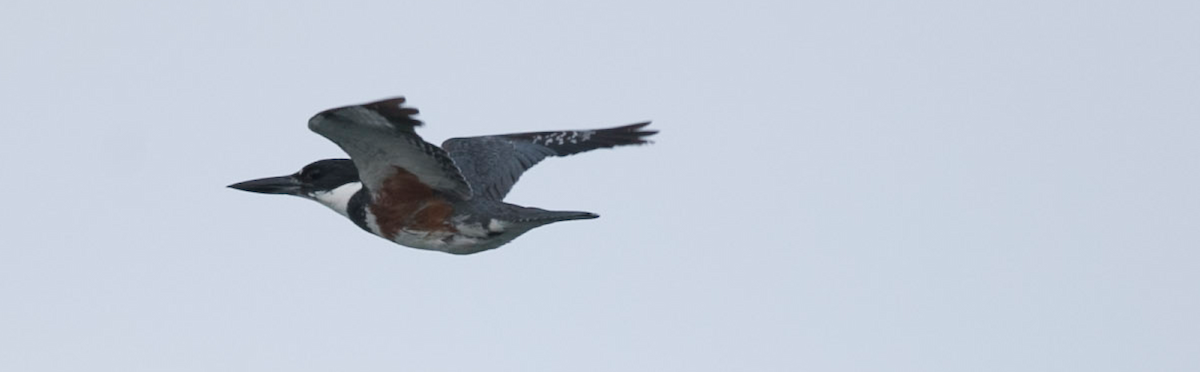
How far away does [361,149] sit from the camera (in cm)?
1244

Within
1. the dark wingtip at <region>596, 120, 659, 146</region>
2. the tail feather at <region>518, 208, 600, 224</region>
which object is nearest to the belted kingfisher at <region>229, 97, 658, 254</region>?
the tail feather at <region>518, 208, 600, 224</region>

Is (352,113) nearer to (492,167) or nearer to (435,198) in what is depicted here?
(435,198)

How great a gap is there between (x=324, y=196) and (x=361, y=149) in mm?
1691

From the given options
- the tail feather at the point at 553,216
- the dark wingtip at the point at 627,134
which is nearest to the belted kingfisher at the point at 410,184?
the tail feather at the point at 553,216

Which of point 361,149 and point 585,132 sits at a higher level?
point 585,132

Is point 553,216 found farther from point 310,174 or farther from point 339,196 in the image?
point 310,174

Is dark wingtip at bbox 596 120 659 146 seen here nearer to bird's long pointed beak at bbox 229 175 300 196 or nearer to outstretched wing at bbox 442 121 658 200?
outstretched wing at bbox 442 121 658 200

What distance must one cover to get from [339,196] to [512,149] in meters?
1.88

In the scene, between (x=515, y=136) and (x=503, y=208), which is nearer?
(x=503, y=208)

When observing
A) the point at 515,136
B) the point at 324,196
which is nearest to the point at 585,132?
the point at 515,136

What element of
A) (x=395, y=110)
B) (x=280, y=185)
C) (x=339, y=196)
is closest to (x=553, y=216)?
(x=395, y=110)

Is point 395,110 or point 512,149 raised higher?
point 512,149

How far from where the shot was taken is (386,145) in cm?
1234

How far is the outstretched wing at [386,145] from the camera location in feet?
37.8
